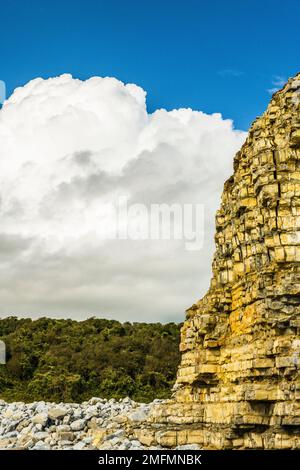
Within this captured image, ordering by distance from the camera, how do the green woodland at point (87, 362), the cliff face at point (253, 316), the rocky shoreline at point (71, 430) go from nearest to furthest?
the cliff face at point (253, 316) → the rocky shoreline at point (71, 430) → the green woodland at point (87, 362)

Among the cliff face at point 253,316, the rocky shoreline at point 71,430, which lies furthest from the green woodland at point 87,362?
the cliff face at point 253,316

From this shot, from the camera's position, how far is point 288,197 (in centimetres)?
1848

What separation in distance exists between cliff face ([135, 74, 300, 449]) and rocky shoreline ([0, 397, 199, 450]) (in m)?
1.25

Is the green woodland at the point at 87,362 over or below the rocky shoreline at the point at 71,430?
over

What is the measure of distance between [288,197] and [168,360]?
116ft

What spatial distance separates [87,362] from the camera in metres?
51.7

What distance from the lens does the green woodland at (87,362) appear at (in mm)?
45125

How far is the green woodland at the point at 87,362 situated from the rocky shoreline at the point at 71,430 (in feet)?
52.6

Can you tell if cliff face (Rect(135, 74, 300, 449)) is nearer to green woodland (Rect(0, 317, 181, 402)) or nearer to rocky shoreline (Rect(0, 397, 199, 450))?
rocky shoreline (Rect(0, 397, 199, 450))

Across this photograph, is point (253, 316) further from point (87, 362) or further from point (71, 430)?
point (87, 362)

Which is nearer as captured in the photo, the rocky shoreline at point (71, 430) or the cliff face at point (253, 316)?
the cliff face at point (253, 316)

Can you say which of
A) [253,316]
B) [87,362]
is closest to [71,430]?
[253,316]

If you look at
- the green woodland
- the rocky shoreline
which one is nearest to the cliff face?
the rocky shoreline

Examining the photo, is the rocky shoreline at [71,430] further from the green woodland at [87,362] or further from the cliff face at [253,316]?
the green woodland at [87,362]
